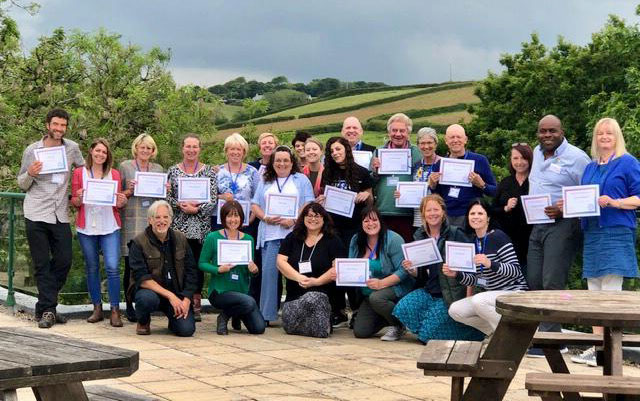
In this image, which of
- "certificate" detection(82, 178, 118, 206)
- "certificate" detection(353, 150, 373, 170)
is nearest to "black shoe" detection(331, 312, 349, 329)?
"certificate" detection(353, 150, 373, 170)

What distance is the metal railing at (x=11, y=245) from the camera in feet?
36.0

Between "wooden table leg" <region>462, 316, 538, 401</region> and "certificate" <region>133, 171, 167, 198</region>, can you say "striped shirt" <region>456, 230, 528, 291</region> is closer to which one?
"wooden table leg" <region>462, 316, 538, 401</region>

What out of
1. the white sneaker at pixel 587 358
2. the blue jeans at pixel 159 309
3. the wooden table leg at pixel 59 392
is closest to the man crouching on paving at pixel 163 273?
the blue jeans at pixel 159 309

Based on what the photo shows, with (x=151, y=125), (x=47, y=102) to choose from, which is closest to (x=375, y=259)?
(x=47, y=102)

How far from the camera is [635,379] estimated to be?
5.46 metres

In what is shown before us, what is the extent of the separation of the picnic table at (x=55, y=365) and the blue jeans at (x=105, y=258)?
4.90 metres

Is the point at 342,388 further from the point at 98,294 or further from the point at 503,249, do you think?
the point at 98,294

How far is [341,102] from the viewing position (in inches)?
2520

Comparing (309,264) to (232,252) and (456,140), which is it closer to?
(232,252)

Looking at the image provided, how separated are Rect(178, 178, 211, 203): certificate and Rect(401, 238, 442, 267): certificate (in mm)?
2028

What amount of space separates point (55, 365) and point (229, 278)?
Answer: 579cm

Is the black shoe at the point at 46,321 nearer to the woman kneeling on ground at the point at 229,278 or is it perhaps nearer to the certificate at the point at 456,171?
the woman kneeling on ground at the point at 229,278

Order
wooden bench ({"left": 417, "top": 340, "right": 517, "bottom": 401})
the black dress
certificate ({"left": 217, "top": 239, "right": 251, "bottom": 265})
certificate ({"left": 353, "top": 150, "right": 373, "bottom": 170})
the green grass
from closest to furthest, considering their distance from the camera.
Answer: wooden bench ({"left": 417, "top": 340, "right": 517, "bottom": 401}) < the black dress < certificate ({"left": 217, "top": 239, "right": 251, "bottom": 265}) < certificate ({"left": 353, "top": 150, "right": 373, "bottom": 170}) < the green grass

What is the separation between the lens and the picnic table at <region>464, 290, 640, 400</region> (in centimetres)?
546
